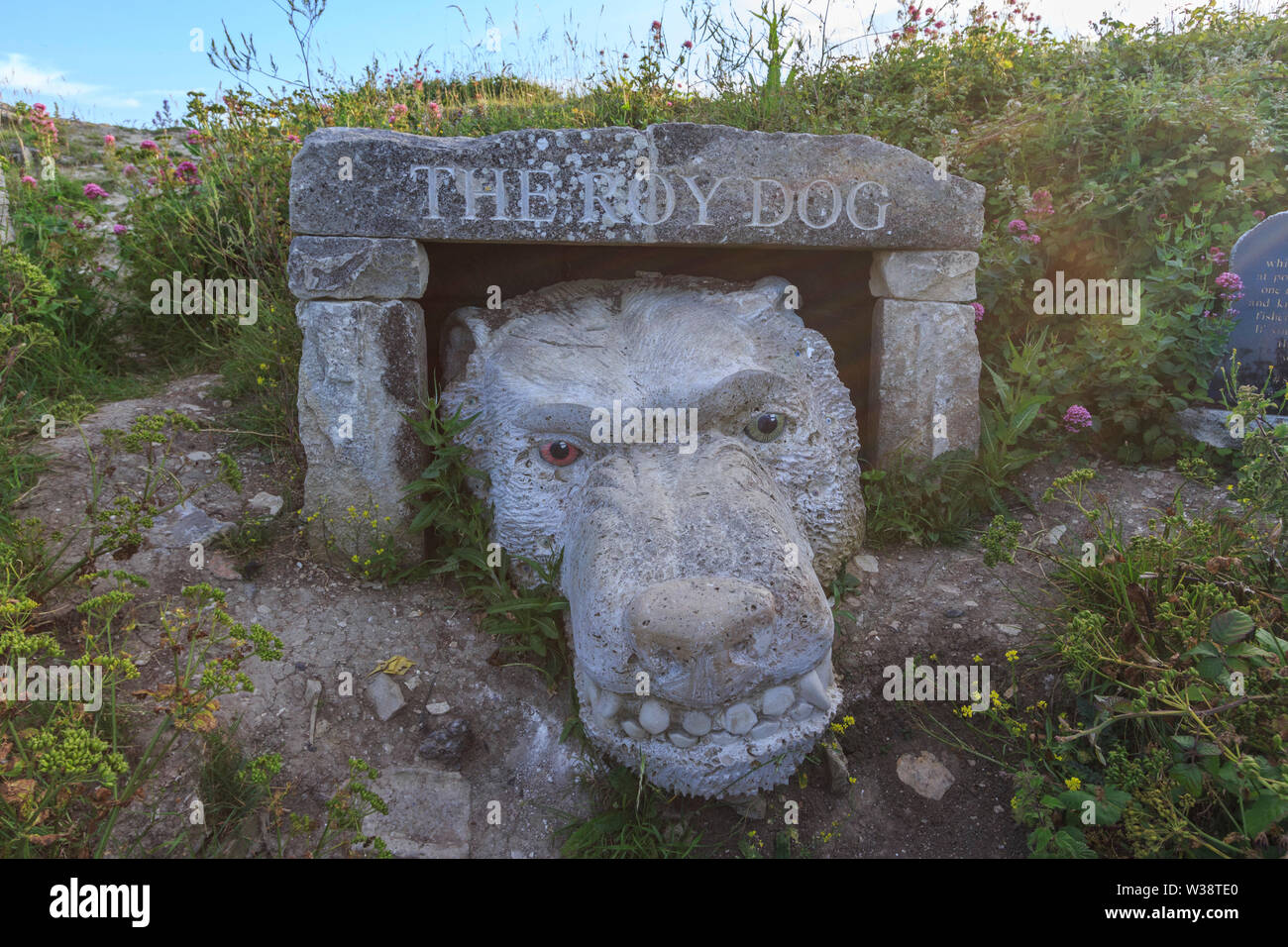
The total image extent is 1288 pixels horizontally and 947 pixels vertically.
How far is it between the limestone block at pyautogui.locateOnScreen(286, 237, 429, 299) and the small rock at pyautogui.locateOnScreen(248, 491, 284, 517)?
0.97m

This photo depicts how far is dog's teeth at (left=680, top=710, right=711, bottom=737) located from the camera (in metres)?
2.18

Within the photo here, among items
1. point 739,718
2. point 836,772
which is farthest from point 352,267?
point 836,772

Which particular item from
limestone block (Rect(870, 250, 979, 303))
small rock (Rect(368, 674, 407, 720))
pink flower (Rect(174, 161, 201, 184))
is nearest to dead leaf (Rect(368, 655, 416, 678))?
small rock (Rect(368, 674, 407, 720))

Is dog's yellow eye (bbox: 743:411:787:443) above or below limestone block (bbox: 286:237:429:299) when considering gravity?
below

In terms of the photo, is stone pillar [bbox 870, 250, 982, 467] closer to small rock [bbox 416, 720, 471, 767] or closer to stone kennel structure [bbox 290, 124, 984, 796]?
stone kennel structure [bbox 290, 124, 984, 796]

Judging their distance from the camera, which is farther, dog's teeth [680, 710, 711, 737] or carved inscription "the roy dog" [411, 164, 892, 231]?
carved inscription "the roy dog" [411, 164, 892, 231]

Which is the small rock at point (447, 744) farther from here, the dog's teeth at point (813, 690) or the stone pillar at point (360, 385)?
the dog's teeth at point (813, 690)

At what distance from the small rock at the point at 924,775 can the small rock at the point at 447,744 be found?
1466mm

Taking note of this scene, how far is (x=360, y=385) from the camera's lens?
126 inches

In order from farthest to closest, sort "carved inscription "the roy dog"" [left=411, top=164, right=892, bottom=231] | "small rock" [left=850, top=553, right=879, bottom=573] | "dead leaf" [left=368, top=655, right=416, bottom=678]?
"small rock" [left=850, top=553, right=879, bottom=573] → "carved inscription "the roy dog"" [left=411, top=164, right=892, bottom=231] → "dead leaf" [left=368, top=655, right=416, bottom=678]

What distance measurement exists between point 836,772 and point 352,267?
2575 mm

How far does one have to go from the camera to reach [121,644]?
2.76m
